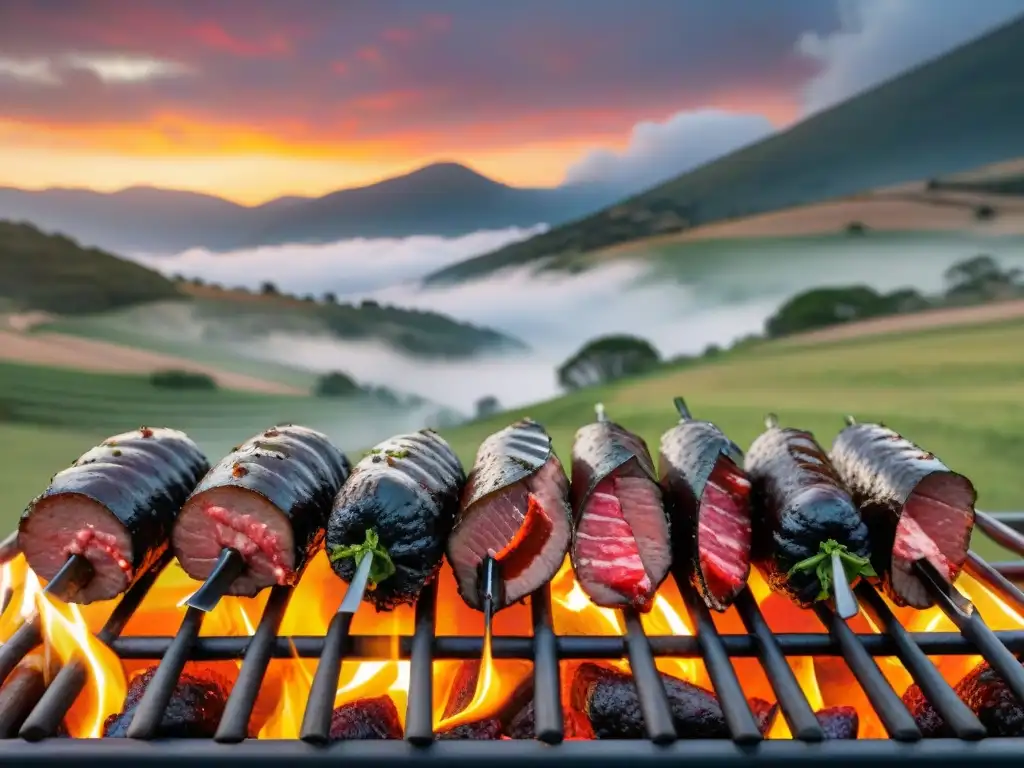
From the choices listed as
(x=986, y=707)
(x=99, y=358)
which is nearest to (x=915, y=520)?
(x=986, y=707)

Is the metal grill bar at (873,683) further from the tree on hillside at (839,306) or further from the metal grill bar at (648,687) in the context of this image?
the tree on hillside at (839,306)

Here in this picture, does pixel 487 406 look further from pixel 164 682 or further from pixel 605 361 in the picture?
pixel 164 682

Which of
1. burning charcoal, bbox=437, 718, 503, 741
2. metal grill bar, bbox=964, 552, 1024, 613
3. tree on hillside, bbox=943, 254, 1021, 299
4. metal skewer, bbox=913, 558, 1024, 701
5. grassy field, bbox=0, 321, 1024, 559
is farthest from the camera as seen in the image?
tree on hillside, bbox=943, 254, 1021, 299

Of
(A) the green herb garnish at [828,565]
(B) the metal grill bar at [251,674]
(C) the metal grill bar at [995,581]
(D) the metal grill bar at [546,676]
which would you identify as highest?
(A) the green herb garnish at [828,565]

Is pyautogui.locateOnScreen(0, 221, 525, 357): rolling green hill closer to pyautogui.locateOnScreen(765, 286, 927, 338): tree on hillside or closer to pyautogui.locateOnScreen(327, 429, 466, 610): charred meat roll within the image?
pyautogui.locateOnScreen(765, 286, 927, 338): tree on hillside

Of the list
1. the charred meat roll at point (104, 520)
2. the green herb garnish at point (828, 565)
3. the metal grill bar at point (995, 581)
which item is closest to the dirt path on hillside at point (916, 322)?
the metal grill bar at point (995, 581)

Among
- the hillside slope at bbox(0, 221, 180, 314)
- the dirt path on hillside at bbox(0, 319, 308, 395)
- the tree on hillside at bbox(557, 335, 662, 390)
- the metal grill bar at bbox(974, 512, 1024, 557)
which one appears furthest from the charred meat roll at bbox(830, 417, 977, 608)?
the hillside slope at bbox(0, 221, 180, 314)

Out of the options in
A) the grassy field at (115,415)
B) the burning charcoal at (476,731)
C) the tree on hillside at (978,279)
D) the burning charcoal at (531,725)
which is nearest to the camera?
the burning charcoal at (476,731)
